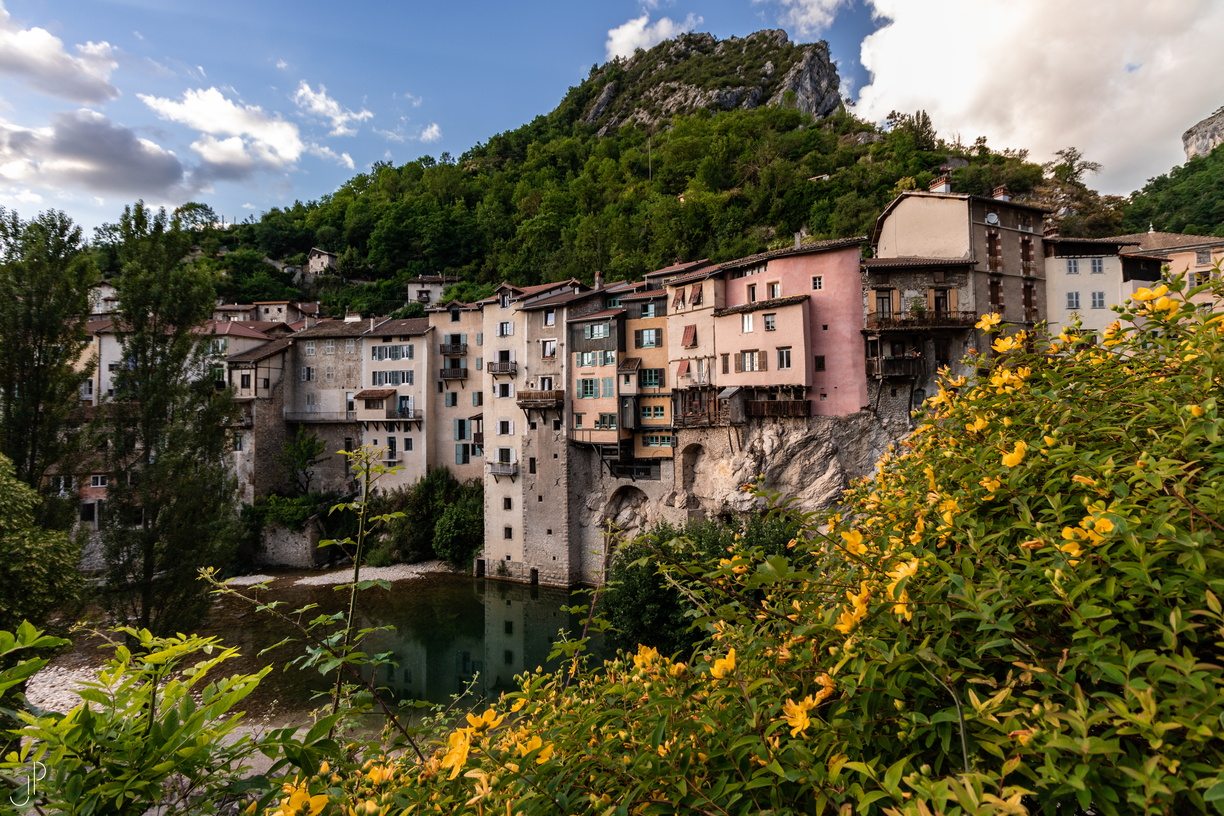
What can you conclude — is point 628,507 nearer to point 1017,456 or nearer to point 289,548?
point 289,548

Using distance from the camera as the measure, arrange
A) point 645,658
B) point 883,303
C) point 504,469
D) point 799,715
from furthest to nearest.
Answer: point 504,469, point 883,303, point 645,658, point 799,715

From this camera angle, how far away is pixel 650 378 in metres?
32.4

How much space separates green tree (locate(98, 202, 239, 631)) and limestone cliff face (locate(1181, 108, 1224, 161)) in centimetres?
13575

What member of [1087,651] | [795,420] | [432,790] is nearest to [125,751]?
[432,790]

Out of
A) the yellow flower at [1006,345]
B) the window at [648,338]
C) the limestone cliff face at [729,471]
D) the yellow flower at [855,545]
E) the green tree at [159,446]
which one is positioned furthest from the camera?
the window at [648,338]

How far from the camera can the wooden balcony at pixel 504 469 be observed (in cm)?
3444

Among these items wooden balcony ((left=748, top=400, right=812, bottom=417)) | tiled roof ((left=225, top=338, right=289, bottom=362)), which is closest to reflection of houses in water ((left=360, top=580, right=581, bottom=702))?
wooden balcony ((left=748, top=400, right=812, bottom=417))

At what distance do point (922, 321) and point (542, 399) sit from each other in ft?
66.5

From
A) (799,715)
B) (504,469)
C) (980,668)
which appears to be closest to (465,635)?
(504,469)

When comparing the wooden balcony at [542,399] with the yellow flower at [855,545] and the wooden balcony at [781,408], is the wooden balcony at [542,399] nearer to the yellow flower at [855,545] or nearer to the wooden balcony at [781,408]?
the wooden balcony at [781,408]

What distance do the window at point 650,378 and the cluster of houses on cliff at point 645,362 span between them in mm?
129

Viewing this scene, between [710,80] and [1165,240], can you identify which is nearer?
[1165,240]

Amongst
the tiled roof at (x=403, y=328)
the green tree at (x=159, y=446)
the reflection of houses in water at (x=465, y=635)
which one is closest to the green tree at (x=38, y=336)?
the green tree at (x=159, y=446)

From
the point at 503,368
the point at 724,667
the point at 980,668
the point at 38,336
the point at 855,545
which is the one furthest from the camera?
the point at 503,368
